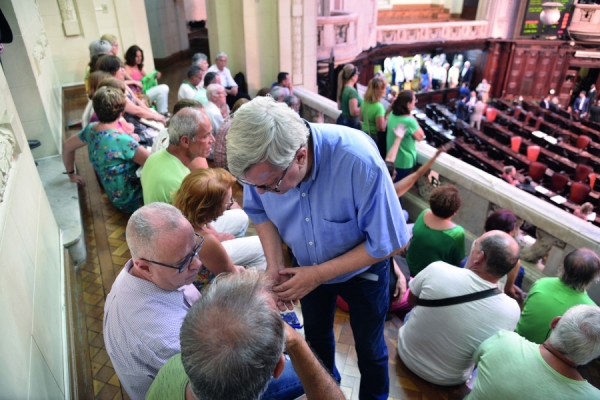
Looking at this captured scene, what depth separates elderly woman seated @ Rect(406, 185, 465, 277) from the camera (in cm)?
274

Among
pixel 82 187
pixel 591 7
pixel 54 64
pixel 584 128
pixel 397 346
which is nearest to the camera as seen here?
pixel 397 346

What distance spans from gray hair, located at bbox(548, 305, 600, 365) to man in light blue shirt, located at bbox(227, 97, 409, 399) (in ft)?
2.30

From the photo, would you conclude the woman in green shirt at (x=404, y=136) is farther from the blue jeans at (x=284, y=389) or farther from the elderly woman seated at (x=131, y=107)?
the blue jeans at (x=284, y=389)

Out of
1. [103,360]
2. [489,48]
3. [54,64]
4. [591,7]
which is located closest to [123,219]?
[103,360]

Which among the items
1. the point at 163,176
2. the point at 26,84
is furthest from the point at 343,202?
the point at 26,84

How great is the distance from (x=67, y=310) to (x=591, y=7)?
21.0 m

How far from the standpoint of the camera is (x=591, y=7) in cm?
1636

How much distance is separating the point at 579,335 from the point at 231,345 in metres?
1.45

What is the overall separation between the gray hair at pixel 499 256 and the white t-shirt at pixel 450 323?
0.28ft

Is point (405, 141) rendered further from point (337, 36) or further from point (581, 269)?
point (337, 36)

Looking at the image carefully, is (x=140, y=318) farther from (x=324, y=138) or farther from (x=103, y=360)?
(x=103, y=360)

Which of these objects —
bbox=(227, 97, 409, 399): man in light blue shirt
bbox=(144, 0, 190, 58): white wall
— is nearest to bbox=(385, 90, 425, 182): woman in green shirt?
bbox=(227, 97, 409, 399): man in light blue shirt

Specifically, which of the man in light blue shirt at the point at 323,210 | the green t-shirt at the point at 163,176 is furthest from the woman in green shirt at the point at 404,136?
the man in light blue shirt at the point at 323,210

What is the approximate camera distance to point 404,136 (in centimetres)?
423
